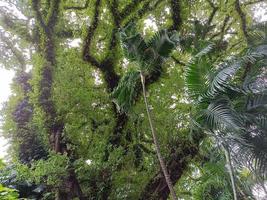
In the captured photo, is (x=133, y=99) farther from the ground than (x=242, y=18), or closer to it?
closer to it

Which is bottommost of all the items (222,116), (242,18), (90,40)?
(222,116)

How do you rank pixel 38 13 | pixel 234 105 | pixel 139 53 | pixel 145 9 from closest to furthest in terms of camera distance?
pixel 234 105 → pixel 139 53 → pixel 38 13 → pixel 145 9

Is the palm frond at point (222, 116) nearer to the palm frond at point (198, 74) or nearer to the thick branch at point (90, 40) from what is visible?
the palm frond at point (198, 74)

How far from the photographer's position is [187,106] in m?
8.07

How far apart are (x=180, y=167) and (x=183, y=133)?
2.66ft

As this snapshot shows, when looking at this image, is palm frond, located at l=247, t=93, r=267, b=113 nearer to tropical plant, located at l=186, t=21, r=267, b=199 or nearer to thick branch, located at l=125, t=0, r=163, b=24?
tropical plant, located at l=186, t=21, r=267, b=199

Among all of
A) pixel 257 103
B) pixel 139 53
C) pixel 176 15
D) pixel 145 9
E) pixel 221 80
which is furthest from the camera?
pixel 145 9

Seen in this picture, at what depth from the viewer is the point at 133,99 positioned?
779cm

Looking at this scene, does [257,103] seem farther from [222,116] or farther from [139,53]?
[139,53]

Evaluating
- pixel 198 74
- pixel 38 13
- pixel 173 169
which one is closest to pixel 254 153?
pixel 198 74

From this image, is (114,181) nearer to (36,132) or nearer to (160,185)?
(160,185)

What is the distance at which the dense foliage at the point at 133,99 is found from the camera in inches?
231

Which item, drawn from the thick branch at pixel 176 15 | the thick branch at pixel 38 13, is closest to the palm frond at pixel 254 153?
the thick branch at pixel 176 15

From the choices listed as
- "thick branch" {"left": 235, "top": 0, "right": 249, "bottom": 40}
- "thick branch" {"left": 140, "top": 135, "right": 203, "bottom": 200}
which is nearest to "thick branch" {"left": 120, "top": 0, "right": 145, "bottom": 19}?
"thick branch" {"left": 235, "top": 0, "right": 249, "bottom": 40}
